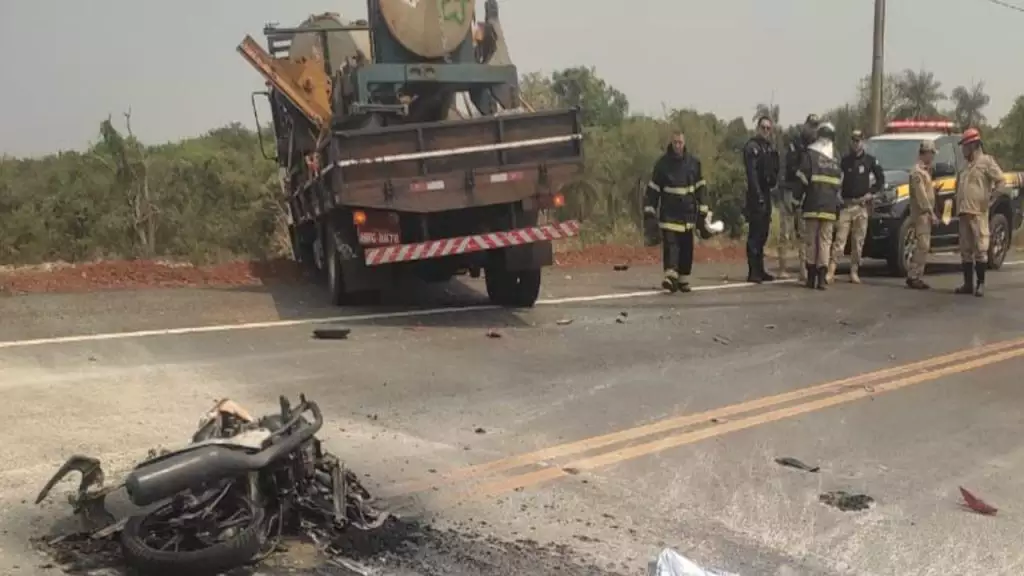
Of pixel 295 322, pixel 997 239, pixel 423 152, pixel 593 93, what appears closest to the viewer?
pixel 423 152

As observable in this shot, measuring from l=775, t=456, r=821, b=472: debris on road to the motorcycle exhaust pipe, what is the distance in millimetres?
2637

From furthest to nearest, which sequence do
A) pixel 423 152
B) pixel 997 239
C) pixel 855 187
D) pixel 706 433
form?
pixel 997 239, pixel 855 187, pixel 423 152, pixel 706 433

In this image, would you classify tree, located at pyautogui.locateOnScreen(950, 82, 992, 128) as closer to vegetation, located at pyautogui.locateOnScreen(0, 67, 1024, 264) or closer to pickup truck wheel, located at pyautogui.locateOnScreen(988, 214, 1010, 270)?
vegetation, located at pyautogui.locateOnScreen(0, 67, 1024, 264)

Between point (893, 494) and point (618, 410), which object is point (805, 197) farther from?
point (893, 494)

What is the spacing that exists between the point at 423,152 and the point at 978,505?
5.77 meters

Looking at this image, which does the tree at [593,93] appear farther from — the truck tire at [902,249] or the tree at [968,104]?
the truck tire at [902,249]

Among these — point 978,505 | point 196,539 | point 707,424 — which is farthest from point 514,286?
point 196,539

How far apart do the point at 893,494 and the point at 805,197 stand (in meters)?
8.43

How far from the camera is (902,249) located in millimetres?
14055

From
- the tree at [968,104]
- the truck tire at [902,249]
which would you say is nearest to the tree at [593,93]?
the tree at [968,104]

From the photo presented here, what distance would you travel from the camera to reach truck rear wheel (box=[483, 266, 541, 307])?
10695mm

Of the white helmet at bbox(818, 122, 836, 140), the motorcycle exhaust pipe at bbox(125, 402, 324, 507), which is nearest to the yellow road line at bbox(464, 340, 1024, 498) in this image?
the motorcycle exhaust pipe at bbox(125, 402, 324, 507)

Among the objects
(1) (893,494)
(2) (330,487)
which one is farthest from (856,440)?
(2) (330,487)

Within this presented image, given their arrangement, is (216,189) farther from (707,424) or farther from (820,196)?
(707,424)
